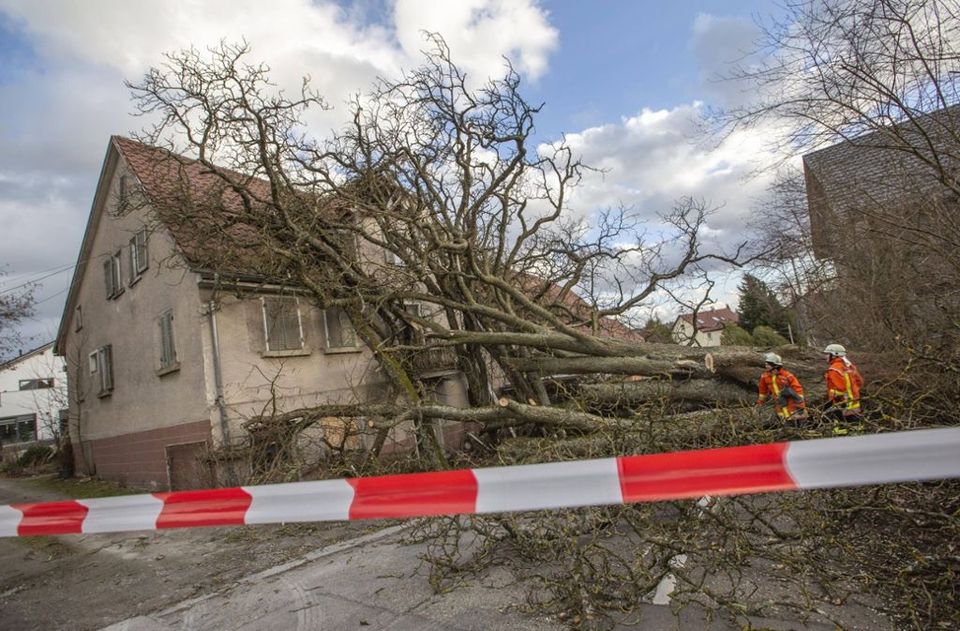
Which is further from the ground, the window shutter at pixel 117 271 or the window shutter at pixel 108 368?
the window shutter at pixel 117 271

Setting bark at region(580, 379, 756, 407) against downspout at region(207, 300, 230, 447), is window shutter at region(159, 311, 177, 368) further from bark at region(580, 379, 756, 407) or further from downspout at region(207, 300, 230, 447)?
bark at region(580, 379, 756, 407)

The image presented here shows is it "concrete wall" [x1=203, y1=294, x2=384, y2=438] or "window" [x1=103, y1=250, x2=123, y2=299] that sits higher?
"window" [x1=103, y1=250, x2=123, y2=299]

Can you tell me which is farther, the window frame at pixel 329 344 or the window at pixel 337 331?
the window at pixel 337 331

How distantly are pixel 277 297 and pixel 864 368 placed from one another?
1051 centimetres

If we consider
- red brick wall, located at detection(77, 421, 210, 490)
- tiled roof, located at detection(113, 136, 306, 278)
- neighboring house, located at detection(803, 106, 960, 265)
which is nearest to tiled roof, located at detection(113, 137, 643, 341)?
tiled roof, located at detection(113, 136, 306, 278)

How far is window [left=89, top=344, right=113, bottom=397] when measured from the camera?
14.9m

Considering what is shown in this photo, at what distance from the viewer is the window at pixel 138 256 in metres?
13.0

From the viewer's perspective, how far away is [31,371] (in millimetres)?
42094

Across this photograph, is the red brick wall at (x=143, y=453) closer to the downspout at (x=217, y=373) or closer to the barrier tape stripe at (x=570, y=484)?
the downspout at (x=217, y=373)

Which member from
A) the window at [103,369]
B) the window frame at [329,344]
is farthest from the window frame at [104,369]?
the window frame at [329,344]

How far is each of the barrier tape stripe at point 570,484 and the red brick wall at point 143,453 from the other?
817 centimetres

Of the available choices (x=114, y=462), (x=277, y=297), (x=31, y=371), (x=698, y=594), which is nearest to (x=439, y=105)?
(x=277, y=297)

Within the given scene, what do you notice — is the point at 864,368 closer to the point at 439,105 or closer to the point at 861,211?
the point at 861,211

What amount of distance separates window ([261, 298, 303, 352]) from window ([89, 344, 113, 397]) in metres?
5.86
